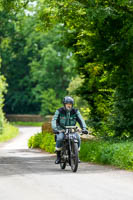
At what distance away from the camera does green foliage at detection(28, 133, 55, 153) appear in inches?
928

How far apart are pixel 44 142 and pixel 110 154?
Result: 11.4 meters

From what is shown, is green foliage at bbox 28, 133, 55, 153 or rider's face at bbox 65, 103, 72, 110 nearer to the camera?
rider's face at bbox 65, 103, 72, 110

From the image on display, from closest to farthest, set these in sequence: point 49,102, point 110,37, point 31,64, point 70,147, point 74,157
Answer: point 74,157, point 70,147, point 110,37, point 49,102, point 31,64

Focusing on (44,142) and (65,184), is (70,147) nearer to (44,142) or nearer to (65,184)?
(65,184)

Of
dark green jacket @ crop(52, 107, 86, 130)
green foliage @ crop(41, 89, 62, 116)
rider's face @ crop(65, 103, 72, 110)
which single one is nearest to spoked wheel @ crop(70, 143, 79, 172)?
dark green jacket @ crop(52, 107, 86, 130)

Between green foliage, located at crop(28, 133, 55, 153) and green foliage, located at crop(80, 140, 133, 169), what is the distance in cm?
598

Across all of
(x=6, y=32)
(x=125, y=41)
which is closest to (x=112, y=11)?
(x=125, y=41)

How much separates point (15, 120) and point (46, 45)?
12.4 meters

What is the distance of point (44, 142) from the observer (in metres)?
26.2

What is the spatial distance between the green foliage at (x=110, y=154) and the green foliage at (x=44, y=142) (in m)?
5.98

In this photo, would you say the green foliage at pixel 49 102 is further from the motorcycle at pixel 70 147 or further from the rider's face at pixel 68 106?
the rider's face at pixel 68 106

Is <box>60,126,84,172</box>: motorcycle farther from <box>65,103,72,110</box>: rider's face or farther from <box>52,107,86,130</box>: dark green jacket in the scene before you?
<box>65,103,72,110</box>: rider's face

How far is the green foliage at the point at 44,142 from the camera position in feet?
77.4

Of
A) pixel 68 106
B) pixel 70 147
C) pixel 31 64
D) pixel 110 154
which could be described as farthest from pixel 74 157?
pixel 31 64
